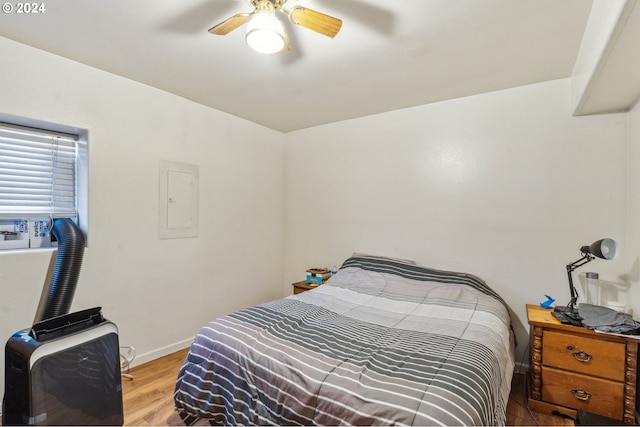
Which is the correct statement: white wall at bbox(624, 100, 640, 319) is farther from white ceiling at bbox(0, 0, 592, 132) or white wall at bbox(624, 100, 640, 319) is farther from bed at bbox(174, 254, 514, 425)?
bed at bbox(174, 254, 514, 425)

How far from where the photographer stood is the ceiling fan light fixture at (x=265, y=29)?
1392 mm

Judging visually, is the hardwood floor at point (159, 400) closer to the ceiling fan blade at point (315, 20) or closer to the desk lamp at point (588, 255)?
the desk lamp at point (588, 255)

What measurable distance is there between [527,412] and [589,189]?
1.68 m

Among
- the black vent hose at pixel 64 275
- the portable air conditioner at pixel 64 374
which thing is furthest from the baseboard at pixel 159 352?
the portable air conditioner at pixel 64 374

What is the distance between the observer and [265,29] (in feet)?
4.56

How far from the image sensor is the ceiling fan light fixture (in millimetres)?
1392

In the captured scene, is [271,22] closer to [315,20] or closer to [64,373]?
[315,20]

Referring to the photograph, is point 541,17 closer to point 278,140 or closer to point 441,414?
point 441,414

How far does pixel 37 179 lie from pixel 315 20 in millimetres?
2342

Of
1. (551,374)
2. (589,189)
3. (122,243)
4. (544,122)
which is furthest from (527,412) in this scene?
(122,243)

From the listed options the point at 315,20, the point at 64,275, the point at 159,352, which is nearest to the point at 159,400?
the point at 159,352

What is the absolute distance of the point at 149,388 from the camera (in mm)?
2248

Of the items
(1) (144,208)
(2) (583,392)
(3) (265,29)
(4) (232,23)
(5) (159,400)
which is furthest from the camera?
(1) (144,208)

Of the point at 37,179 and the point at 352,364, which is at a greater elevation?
the point at 37,179
